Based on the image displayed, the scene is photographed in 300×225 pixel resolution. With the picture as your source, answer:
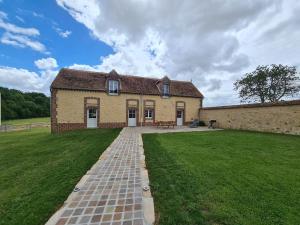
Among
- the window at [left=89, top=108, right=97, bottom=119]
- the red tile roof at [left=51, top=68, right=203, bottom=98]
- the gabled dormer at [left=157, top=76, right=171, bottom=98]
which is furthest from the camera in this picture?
the gabled dormer at [left=157, top=76, right=171, bottom=98]

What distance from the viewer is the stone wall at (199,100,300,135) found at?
11922 millimetres

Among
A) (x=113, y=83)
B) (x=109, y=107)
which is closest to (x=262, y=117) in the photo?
(x=109, y=107)

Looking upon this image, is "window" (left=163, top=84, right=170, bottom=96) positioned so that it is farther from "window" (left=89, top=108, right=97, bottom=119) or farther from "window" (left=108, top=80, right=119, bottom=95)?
"window" (left=89, top=108, right=97, bottom=119)

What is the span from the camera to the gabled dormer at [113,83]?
18000mm

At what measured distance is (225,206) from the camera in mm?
2873

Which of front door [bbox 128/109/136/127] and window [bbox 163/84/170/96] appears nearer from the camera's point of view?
front door [bbox 128/109/136/127]

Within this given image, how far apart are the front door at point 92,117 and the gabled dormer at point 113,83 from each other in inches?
96.7

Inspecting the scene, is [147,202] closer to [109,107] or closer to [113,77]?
[109,107]

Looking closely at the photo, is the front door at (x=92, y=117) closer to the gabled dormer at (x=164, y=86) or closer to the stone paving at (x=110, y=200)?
the gabled dormer at (x=164, y=86)

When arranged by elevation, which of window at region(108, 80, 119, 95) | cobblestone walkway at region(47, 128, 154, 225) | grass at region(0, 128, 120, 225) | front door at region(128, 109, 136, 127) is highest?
window at region(108, 80, 119, 95)

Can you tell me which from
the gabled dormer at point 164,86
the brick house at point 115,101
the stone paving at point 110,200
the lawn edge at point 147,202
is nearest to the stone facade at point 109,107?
the brick house at point 115,101

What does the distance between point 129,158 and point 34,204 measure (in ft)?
10.2

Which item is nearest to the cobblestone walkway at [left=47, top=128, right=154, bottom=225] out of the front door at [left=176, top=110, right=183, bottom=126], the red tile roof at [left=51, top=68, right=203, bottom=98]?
the red tile roof at [left=51, top=68, right=203, bottom=98]

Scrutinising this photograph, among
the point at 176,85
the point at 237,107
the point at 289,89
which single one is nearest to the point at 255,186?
the point at 237,107
